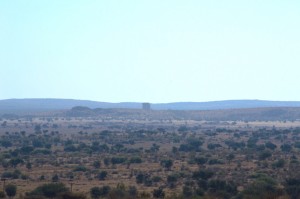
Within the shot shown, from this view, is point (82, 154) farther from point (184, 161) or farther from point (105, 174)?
point (105, 174)

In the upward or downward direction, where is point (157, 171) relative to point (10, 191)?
downward

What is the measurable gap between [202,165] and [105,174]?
1069 centimetres

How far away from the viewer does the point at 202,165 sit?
55.9 m

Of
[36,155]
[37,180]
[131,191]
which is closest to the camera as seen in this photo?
[131,191]

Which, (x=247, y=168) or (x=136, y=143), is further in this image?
(x=136, y=143)

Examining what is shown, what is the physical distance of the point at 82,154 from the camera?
69.8 metres

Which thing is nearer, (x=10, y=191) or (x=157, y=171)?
(x=10, y=191)

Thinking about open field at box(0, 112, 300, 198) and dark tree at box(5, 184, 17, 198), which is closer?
dark tree at box(5, 184, 17, 198)

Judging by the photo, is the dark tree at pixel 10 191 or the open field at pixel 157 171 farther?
the open field at pixel 157 171

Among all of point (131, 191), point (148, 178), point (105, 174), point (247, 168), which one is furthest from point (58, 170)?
point (131, 191)

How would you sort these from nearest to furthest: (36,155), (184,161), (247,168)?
(247,168), (184,161), (36,155)

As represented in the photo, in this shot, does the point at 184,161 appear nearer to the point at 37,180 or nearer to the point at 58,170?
the point at 58,170

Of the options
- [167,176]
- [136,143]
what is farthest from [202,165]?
[136,143]

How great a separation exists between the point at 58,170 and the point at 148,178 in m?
9.76
